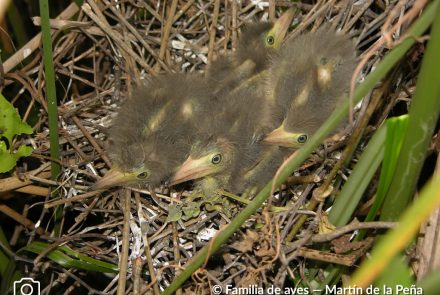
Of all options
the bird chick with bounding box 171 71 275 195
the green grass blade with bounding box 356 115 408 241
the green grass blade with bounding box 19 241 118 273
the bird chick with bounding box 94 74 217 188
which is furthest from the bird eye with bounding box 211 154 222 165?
the green grass blade with bounding box 356 115 408 241

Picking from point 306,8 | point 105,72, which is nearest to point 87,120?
point 105,72

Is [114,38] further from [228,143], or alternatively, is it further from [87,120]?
[228,143]

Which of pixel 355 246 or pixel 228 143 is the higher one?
pixel 228 143

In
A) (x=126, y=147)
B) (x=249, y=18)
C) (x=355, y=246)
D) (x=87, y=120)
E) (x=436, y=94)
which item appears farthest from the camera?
(x=249, y=18)

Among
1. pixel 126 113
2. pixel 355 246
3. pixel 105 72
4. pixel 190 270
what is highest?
pixel 105 72

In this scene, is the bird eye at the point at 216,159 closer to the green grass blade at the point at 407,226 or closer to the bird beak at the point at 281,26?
the bird beak at the point at 281,26

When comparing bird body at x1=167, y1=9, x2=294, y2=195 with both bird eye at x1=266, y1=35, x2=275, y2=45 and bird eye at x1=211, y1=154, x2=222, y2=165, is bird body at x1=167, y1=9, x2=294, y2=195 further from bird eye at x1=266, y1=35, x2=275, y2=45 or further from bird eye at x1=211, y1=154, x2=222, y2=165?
bird eye at x1=266, y1=35, x2=275, y2=45

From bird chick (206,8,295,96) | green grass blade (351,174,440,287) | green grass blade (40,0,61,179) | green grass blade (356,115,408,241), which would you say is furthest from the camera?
bird chick (206,8,295,96)
